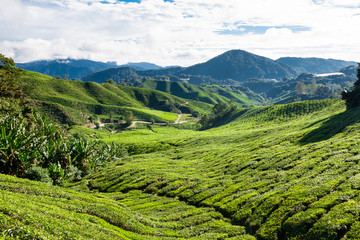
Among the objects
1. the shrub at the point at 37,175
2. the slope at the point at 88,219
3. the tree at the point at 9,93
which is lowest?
the shrub at the point at 37,175

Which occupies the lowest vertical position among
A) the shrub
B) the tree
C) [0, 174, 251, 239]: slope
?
the shrub

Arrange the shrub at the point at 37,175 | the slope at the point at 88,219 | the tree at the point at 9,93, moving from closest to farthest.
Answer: the slope at the point at 88,219, the shrub at the point at 37,175, the tree at the point at 9,93

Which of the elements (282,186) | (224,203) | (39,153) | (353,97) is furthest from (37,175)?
(353,97)

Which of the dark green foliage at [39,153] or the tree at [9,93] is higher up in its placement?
the tree at [9,93]

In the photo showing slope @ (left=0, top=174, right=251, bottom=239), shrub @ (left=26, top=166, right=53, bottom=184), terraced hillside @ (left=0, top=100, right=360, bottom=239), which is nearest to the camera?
slope @ (left=0, top=174, right=251, bottom=239)

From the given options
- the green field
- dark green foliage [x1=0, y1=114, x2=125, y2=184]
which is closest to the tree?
dark green foliage [x1=0, y1=114, x2=125, y2=184]

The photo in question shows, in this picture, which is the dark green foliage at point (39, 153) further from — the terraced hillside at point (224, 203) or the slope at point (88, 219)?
the slope at point (88, 219)

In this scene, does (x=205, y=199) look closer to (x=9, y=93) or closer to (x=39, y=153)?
(x=39, y=153)

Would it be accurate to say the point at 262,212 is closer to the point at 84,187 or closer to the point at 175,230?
the point at 175,230

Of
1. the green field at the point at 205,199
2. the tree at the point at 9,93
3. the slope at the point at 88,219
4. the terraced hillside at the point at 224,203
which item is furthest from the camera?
the tree at the point at 9,93

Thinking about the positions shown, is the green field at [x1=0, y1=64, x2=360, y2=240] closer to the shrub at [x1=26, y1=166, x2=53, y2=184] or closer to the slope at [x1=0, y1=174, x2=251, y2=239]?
the slope at [x1=0, y1=174, x2=251, y2=239]

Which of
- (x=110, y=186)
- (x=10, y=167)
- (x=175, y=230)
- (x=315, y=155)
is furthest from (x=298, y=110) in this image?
(x=10, y=167)

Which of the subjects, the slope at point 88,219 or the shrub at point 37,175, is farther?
the shrub at point 37,175

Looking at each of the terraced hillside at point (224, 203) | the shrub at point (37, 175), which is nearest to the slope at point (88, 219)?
the terraced hillside at point (224, 203)
